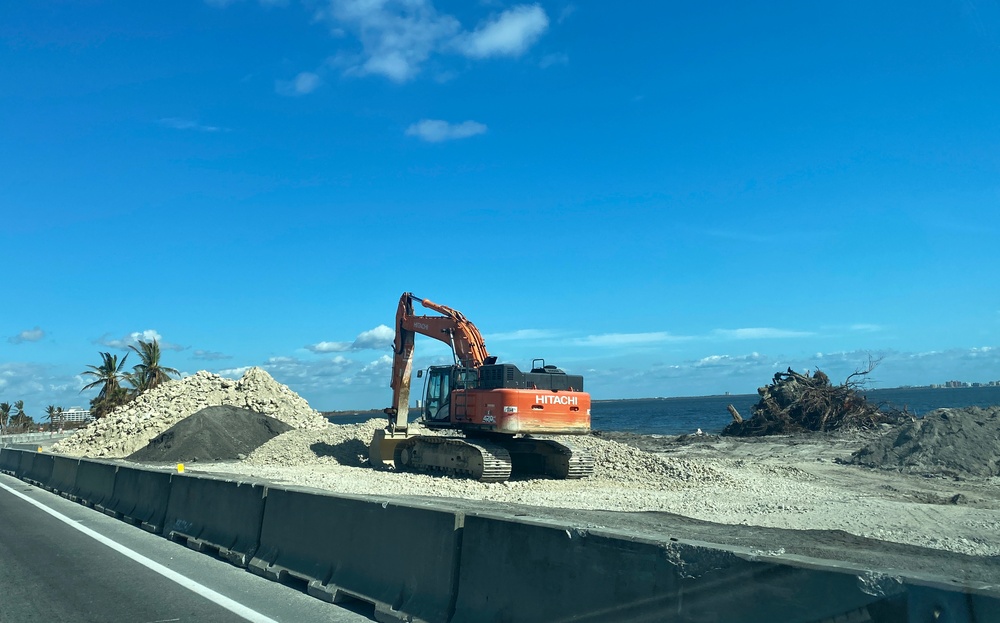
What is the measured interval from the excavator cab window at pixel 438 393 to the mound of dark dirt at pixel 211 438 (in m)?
15.4

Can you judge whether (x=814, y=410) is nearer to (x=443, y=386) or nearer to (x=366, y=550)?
(x=443, y=386)

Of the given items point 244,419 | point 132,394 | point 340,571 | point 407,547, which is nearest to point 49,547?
point 340,571

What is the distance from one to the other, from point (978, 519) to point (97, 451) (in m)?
37.8

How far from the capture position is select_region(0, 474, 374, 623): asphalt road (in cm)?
704

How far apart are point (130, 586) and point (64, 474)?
44.8 feet

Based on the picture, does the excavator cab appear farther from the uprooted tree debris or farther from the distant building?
the distant building

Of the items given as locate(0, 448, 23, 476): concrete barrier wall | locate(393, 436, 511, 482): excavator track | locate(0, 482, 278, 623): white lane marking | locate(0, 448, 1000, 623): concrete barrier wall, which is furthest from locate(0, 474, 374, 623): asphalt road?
locate(0, 448, 23, 476): concrete barrier wall

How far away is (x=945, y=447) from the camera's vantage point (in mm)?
20828

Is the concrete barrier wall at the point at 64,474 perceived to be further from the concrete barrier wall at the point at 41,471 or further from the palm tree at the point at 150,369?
the palm tree at the point at 150,369

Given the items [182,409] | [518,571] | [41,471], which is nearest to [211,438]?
[182,409]

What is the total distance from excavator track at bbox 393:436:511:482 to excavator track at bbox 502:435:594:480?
0.95 meters

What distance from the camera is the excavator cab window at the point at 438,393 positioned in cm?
2131

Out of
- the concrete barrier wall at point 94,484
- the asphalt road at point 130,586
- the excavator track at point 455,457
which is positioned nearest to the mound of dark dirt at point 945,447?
the excavator track at point 455,457

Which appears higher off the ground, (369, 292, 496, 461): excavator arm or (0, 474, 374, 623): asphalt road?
(369, 292, 496, 461): excavator arm
